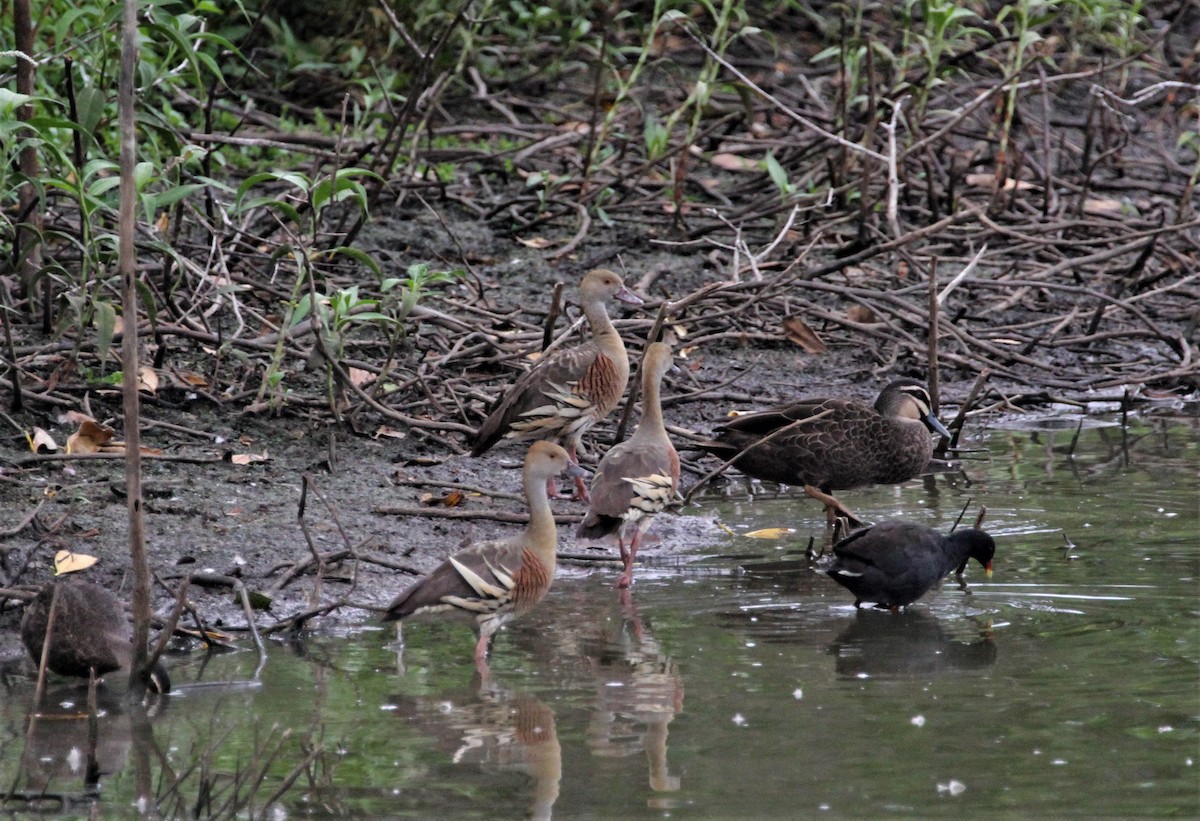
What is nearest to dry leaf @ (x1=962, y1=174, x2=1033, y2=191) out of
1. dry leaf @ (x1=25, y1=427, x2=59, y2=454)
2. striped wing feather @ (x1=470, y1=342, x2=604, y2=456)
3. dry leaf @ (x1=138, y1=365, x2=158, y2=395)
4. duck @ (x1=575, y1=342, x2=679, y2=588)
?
striped wing feather @ (x1=470, y1=342, x2=604, y2=456)

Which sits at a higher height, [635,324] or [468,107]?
[468,107]

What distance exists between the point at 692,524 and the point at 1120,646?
2.61 metres

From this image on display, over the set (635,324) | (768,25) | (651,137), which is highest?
(768,25)

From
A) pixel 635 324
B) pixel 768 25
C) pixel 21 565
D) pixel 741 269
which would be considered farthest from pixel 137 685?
pixel 768 25

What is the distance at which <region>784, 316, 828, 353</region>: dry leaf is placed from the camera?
10328mm

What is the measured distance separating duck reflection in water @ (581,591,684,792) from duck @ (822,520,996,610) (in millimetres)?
901

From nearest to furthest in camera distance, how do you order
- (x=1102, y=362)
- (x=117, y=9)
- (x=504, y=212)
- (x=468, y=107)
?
(x=117, y=9) → (x=1102, y=362) → (x=504, y=212) → (x=468, y=107)

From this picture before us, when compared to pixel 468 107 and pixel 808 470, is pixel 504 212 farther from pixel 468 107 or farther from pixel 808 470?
pixel 808 470

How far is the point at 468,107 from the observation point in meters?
13.7

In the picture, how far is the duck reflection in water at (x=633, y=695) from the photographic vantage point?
482cm

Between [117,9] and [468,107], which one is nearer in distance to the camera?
[117,9]

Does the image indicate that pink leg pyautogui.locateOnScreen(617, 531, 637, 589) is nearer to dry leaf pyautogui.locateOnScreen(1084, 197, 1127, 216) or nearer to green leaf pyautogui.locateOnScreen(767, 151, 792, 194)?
green leaf pyautogui.locateOnScreen(767, 151, 792, 194)

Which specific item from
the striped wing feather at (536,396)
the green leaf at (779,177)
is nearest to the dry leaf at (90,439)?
the striped wing feather at (536,396)

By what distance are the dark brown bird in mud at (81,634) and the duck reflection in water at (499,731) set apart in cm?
89
